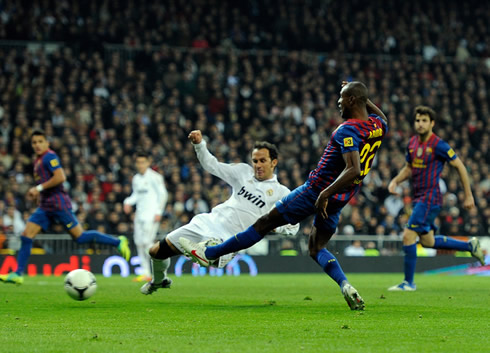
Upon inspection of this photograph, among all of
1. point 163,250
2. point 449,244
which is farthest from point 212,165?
point 449,244

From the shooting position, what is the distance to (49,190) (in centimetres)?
1255

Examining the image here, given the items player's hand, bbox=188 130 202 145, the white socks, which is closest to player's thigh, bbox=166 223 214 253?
the white socks

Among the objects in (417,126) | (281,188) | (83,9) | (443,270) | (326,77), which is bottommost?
(443,270)

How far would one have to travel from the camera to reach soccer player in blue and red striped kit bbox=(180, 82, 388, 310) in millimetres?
7746

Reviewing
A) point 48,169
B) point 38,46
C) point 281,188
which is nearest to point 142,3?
point 38,46

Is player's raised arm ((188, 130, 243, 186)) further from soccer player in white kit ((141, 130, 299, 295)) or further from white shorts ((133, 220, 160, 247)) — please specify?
white shorts ((133, 220, 160, 247))

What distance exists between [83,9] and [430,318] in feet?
63.0

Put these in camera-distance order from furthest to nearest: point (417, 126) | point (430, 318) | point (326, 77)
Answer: point (326, 77), point (417, 126), point (430, 318)

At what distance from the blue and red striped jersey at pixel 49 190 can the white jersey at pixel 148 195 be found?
3.16 metres

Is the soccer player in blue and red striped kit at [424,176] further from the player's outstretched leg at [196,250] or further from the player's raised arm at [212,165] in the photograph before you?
the player's outstretched leg at [196,250]

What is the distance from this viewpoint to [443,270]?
66.0 feet

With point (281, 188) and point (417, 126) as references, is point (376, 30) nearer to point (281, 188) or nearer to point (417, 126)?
point (417, 126)

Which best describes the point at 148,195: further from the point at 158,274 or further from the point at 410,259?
the point at 158,274

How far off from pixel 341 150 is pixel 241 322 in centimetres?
188
